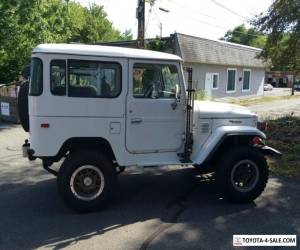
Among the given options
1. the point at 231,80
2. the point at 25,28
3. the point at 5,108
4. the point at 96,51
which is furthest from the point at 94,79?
the point at 231,80

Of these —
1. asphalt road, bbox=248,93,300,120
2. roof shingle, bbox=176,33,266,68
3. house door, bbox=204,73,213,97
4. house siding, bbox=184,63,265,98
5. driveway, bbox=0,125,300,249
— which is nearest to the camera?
driveway, bbox=0,125,300,249

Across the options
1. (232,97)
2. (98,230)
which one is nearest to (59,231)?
(98,230)

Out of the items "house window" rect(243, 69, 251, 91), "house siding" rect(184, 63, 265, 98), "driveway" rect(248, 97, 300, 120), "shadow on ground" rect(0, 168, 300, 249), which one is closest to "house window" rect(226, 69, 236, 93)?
"house siding" rect(184, 63, 265, 98)

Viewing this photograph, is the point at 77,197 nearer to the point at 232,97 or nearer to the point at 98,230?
the point at 98,230

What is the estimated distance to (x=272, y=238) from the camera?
4918mm

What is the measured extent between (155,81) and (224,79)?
22.6 metres

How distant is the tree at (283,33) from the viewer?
41.6 feet

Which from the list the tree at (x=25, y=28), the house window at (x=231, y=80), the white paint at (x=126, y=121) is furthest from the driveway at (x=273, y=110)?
the white paint at (x=126, y=121)

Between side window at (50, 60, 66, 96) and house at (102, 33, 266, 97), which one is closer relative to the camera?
side window at (50, 60, 66, 96)

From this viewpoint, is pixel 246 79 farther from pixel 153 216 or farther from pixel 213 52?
pixel 153 216

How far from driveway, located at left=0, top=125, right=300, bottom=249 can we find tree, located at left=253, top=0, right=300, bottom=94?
7.24m

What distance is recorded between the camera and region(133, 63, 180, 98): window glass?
19.1ft

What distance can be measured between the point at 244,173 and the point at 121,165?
6.53 ft

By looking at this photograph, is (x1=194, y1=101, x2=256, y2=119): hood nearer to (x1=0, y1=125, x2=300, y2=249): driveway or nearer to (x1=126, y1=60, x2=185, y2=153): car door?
(x1=126, y1=60, x2=185, y2=153): car door
